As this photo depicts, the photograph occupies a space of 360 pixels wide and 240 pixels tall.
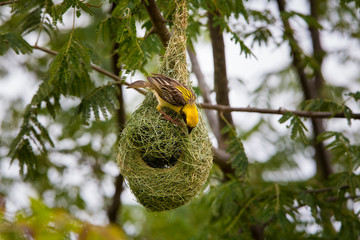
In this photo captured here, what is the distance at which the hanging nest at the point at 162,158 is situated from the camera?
3.43 metres

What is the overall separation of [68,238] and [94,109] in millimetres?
2912

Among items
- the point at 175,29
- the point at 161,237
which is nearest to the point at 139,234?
the point at 161,237

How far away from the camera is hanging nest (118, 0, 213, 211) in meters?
3.43

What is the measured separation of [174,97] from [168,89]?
114mm

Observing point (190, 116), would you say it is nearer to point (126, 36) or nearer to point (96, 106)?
point (126, 36)

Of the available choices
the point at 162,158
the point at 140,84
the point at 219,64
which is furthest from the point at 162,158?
the point at 219,64

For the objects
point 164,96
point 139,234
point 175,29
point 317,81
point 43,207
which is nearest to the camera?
point 43,207

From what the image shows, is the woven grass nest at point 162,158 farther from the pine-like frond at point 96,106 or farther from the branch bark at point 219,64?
the branch bark at point 219,64

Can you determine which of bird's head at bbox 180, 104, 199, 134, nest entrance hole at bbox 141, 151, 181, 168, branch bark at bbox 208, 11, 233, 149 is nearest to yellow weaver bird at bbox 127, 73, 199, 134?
bird's head at bbox 180, 104, 199, 134

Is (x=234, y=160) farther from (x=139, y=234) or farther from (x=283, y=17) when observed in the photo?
(x=139, y=234)

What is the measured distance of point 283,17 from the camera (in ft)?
17.9

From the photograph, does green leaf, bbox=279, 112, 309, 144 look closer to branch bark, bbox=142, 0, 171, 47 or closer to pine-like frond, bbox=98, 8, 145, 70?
branch bark, bbox=142, 0, 171, 47

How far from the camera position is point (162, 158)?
3.63 meters

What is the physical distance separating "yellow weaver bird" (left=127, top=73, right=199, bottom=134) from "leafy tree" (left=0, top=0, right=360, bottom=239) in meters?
0.33
